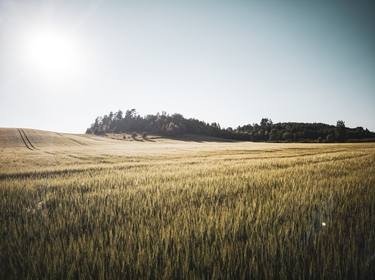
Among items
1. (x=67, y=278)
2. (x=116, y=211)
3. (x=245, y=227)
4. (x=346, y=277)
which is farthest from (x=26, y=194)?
(x=346, y=277)

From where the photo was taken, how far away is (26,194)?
536cm

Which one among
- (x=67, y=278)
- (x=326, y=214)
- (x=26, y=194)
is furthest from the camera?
(x=26, y=194)

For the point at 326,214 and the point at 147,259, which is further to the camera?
the point at 326,214

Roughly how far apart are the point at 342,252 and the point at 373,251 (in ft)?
0.94

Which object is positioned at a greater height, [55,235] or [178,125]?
[178,125]

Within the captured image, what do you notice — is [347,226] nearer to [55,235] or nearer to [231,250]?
[231,250]

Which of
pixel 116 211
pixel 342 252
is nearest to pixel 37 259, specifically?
pixel 116 211

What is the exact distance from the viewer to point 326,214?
3.19 m

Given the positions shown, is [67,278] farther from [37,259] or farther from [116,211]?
[116,211]

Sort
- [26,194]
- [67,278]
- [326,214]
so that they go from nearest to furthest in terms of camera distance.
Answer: [67,278]
[326,214]
[26,194]

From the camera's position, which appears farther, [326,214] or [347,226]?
[326,214]

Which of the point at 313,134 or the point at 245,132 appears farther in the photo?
the point at 245,132

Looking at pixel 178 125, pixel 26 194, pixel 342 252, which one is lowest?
pixel 26 194

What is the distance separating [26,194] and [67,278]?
480cm
